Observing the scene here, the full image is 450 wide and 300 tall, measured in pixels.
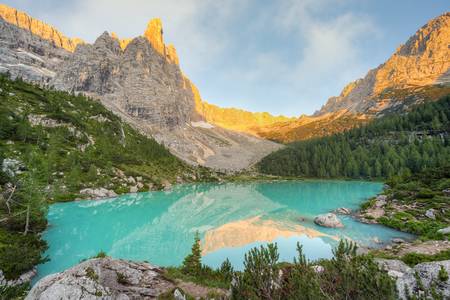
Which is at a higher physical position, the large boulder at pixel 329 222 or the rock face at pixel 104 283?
the rock face at pixel 104 283

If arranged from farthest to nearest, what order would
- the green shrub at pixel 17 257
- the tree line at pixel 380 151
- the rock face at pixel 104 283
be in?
the tree line at pixel 380 151 → the green shrub at pixel 17 257 → the rock face at pixel 104 283

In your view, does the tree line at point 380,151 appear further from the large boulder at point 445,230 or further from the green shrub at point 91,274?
the green shrub at point 91,274

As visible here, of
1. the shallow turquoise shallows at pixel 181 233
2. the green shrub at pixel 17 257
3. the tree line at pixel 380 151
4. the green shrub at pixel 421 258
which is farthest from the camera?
the tree line at pixel 380 151

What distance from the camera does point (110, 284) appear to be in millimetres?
10430

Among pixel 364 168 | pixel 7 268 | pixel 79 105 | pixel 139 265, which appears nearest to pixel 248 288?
pixel 139 265

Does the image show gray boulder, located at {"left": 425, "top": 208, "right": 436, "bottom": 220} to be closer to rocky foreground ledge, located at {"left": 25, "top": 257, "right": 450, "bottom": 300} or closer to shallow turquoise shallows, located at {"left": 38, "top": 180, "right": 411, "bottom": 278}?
shallow turquoise shallows, located at {"left": 38, "top": 180, "right": 411, "bottom": 278}

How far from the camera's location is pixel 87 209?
51594mm

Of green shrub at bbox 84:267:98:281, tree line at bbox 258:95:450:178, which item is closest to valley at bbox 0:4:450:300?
green shrub at bbox 84:267:98:281

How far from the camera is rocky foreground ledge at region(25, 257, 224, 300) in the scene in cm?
891

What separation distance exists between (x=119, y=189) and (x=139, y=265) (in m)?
71.4

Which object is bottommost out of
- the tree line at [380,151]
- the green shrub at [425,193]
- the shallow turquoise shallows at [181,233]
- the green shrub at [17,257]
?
the shallow turquoise shallows at [181,233]

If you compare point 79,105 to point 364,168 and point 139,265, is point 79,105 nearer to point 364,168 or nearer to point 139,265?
point 139,265

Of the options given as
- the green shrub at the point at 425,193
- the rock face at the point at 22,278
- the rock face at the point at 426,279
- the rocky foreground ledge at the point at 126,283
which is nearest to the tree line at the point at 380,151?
the green shrub at the point at 425,193

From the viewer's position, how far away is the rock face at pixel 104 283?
888 cm
